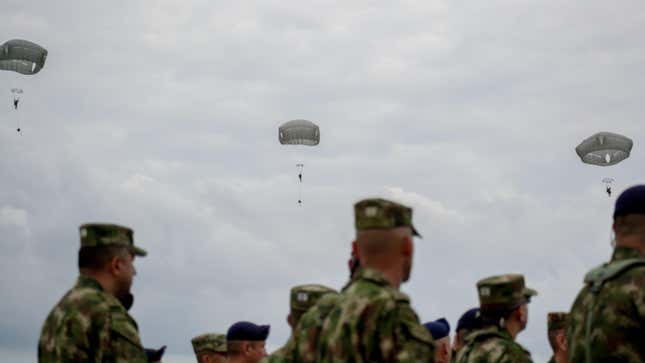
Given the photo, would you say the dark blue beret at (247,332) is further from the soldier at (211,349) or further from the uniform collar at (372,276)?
the uniform collar at (372,276)

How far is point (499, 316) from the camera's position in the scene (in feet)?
29.1

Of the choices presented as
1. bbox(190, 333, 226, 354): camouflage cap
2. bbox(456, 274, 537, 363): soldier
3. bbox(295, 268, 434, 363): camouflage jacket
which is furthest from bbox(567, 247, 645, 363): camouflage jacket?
bbox(190, 333, 226, 354): camouflage cap

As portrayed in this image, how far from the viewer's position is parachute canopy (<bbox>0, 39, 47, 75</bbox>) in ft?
137

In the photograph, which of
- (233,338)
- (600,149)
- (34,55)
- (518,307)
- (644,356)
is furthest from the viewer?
(600,149)

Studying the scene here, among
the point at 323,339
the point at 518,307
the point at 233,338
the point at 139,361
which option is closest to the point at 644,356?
the point at 323,339

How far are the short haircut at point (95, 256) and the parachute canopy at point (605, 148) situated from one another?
40.8 m

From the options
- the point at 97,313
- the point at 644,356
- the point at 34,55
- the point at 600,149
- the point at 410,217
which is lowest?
the point at 644,356

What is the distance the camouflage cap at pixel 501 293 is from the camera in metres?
8.88

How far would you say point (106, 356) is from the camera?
754 cm

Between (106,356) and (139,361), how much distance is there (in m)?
0.32

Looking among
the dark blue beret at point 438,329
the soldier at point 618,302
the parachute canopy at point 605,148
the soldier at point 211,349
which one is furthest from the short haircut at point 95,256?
the parachute canopy at point 605,148

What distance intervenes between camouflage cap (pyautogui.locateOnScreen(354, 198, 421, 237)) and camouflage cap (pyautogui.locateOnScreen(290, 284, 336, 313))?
12.3ft

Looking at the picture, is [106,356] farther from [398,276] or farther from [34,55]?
[34,55]

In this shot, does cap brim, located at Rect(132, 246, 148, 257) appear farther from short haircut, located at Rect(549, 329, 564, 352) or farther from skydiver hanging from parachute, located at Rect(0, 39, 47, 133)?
skydiver hanging from parachute, located at Rect(0, 39, 47, 133)
